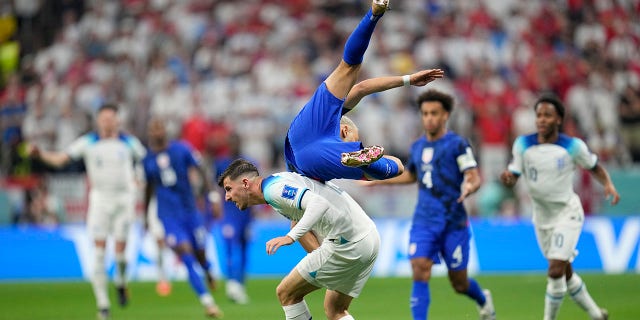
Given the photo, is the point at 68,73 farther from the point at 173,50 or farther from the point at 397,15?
the point at 397,15

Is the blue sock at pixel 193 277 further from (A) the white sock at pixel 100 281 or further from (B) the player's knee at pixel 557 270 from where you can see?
(B) the player's knee at pixel 557 270

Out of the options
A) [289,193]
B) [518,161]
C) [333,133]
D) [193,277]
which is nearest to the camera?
[289,193]

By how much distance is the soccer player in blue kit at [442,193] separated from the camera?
11633mm

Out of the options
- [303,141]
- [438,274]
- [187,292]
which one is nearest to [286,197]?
[303,141]

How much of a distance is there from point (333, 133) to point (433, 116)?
2772mm

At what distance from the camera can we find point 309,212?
8.41m

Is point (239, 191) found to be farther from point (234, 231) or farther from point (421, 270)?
point (234, 231)

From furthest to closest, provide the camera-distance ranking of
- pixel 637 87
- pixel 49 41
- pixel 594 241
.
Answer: pixel 49 41
pixel 637 87
pixel 594 241

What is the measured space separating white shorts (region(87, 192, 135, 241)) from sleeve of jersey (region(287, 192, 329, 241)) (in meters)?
7.98

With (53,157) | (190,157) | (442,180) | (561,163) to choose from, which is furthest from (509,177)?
(53,157)

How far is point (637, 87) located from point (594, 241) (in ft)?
16.6

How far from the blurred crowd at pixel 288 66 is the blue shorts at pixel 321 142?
1230cm

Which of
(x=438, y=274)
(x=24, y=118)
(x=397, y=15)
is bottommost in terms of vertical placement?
(x=438, y=274)

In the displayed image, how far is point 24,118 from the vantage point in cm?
2477
